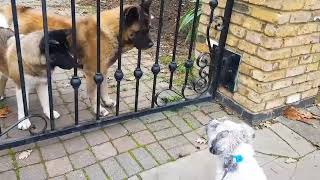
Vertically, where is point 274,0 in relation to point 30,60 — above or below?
above

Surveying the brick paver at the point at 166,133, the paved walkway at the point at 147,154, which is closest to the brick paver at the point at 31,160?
the paved walkway at the point at 147,154

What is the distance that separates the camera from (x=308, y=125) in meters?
3.72

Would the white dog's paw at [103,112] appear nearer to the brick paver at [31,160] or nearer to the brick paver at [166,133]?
the brick paver at [166,133]

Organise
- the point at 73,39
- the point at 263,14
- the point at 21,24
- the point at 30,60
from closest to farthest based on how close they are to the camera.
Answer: the point at 73,39, the point at 30,60, the point at 263,14, the point at 21,24

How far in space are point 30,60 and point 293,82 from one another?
9.02 feet

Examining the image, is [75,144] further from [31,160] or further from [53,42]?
[53,42]

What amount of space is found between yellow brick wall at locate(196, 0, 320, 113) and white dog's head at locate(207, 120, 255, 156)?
136cm

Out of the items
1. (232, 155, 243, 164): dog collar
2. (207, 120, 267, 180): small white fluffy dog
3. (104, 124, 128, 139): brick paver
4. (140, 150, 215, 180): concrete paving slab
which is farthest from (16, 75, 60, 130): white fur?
(232, 155, 243, 164): dog collar

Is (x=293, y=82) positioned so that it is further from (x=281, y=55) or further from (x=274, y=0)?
(x=274, y=0)

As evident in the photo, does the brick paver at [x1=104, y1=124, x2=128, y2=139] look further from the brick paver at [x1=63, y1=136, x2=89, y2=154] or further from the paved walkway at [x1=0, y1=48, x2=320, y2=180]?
the brick paver at [x1=63, y1=136, x2=89, y2=154]

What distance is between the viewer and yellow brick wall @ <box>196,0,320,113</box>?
3225mm

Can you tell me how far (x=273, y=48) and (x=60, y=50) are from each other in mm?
2019

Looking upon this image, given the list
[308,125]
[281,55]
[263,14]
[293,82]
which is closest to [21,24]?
[263,14]

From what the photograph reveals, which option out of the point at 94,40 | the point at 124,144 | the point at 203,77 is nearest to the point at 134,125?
the point at 124,144
